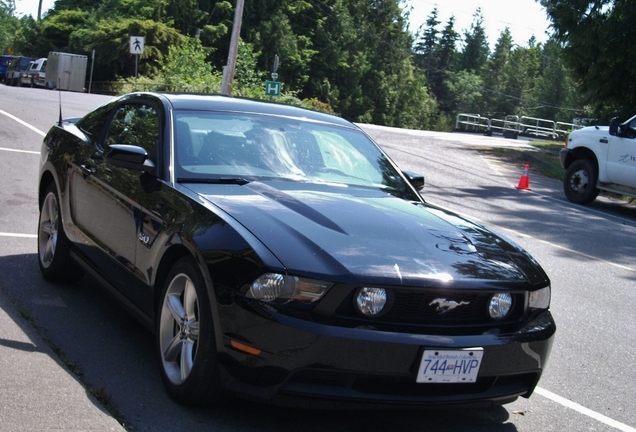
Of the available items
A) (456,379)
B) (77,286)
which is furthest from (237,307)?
(77,286)

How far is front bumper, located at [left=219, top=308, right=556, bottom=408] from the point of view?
3.77 m

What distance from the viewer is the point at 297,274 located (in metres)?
3.84

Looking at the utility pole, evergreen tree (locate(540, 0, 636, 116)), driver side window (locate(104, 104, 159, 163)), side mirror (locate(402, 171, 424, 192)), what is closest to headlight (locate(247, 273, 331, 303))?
driver side window (locate(104, 104, 159, 163))

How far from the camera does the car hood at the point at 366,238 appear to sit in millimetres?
3963

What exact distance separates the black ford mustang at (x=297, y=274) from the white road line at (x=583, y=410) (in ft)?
2.47

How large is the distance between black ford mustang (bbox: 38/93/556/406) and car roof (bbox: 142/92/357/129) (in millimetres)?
29

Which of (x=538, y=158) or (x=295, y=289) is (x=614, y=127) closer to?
(x=538, y=158)

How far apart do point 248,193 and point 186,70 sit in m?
39.6

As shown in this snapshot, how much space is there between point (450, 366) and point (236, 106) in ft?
8.49

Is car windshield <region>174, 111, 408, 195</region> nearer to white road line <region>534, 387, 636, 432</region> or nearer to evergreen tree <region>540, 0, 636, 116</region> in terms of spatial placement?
white road line <region>534, 387, 636, 432</region>

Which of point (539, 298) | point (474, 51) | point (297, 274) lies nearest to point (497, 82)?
point (474, 51)

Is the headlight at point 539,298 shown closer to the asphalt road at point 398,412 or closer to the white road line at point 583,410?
the asphalt road at point 398,412

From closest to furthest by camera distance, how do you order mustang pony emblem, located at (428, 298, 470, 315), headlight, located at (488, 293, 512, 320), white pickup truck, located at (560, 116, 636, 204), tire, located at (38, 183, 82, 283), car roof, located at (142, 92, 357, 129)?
mustang pony emblem, located at (428, 298, 470, 315) < headlight, located at (488, 293, 512, 320) < car roof, located at (142, 92, 357, 129) < tire, located at (38, 183, 82, 283) < white pickup truck, located at (560, 116, 636, 204)

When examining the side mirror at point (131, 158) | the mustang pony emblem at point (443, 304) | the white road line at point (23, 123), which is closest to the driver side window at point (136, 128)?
the side mirror at point (131, 158)
